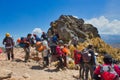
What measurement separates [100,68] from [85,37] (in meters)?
37.2

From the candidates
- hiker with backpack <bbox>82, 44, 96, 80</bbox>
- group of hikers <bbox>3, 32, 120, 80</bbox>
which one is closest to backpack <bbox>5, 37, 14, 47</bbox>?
group of hikers <bbox>3, 32, 120, 80</bbox>

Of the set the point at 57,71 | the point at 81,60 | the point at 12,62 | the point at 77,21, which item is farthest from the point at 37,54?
the point at 77,21

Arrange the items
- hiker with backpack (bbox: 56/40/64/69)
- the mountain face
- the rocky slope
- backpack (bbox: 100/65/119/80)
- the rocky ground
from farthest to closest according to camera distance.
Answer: the rocky slope < the mountain face < hiker with backpack (bbox: 56/40/64/69) < the rocky ground < backpack (bbox: 100/65/119/80)

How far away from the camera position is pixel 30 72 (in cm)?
2203

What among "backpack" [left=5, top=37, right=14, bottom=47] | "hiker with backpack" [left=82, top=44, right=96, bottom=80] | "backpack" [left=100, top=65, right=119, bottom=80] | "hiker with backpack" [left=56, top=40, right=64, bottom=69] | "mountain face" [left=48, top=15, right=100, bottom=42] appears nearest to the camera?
"backpack" [left=100, top=65, right=119, bottom=80]

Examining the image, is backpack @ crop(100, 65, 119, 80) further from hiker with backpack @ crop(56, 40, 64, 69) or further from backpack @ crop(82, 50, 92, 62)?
hiker with backpack @ crop(56, 40, 64, 69)

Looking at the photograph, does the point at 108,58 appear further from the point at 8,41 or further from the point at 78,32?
the point at 78,32

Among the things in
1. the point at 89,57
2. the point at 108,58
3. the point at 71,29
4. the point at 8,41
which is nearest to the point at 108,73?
the point at 108,58

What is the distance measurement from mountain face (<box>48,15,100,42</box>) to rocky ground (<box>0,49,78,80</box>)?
17.8m

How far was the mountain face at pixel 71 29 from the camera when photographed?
145 feet

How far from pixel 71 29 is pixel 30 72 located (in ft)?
86.3

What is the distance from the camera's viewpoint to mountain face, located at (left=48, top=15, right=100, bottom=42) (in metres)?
44.1

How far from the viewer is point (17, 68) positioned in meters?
23.2

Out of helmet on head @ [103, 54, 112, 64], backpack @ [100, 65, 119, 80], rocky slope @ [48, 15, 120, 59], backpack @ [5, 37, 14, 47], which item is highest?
rocky slope @ [48, 15, 120, 59]
